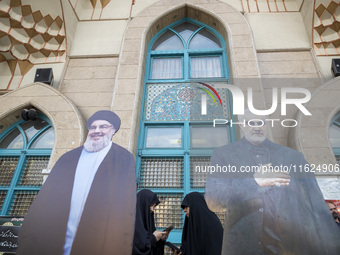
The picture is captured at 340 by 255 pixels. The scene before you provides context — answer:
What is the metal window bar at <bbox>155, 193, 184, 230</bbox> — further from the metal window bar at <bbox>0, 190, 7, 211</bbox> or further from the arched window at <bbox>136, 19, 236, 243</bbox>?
the metal window bar at <bbox>0, 190, 7, 211</bbox>

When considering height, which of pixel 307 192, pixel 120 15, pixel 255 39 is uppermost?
pixel 120 15

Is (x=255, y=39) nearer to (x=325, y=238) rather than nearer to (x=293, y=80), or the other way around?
(x=293, y=80)

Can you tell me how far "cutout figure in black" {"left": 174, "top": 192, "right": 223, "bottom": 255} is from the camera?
2096mm

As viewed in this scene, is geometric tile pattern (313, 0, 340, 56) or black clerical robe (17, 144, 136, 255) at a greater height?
geometric tile pattern (313, 0, 340, 56)

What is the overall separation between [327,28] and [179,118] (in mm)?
3353

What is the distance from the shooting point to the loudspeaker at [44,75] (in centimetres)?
A: 390

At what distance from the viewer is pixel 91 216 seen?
1.93 meters

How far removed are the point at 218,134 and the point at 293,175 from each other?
140 cm

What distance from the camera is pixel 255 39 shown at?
14.1 ft

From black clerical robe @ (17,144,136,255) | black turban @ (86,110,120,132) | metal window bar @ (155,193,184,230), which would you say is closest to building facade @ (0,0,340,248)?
metal window bar @ (155,193,184,230)

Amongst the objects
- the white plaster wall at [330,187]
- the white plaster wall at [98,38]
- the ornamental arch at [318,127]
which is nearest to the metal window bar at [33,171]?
the white plaster wall at [98,38]

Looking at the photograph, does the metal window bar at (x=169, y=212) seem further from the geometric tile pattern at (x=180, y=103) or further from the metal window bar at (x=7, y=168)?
the metal window bar at (x=7, y=168)

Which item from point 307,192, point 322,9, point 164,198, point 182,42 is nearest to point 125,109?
point 164,198

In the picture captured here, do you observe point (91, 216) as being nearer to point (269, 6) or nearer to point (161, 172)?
point (161, 172)
